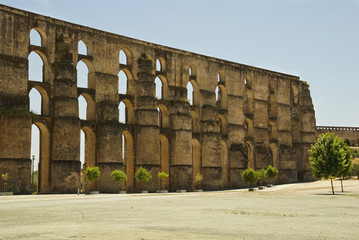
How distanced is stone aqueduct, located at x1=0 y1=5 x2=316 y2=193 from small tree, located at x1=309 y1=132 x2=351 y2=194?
39.9 feet

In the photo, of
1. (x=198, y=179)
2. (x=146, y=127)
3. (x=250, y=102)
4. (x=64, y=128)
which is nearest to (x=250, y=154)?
(x=250, y=102)

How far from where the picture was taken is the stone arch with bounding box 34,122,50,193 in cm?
3541

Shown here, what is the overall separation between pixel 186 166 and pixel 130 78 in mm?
9064

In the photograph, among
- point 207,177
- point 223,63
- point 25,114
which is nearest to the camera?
point 25,114

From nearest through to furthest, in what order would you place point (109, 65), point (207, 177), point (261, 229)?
point (261, 229) → point (109, 65) → point (207, 177)

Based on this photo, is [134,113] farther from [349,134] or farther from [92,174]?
[349,134]

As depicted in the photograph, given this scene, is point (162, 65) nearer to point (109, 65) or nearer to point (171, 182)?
point (109, 65)

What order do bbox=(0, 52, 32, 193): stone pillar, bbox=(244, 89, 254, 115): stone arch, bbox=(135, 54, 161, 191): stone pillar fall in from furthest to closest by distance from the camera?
bbox=(244, 89, 254, 115): stone arch < bbox=(135, 54, 161, 191): stone pillar < bbox=(0, 52, 32, 193): stone pillar

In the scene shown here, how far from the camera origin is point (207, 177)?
151 ft

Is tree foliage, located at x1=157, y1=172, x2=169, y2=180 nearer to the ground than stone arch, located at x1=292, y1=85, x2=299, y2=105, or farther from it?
nearer to the ground

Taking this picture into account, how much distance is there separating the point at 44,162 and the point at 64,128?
297cm

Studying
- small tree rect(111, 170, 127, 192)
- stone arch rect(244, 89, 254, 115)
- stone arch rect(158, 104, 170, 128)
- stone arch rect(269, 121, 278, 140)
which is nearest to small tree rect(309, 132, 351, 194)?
stone arch rect(158, 104, 170, 128)

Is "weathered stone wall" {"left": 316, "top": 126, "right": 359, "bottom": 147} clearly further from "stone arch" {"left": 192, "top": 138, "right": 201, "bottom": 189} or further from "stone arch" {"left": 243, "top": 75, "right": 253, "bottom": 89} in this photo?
"stone arch" {"left": 192, "top": 138, "right": 201, "bottom": 189}

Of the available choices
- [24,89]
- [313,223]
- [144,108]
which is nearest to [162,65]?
[144,108]
